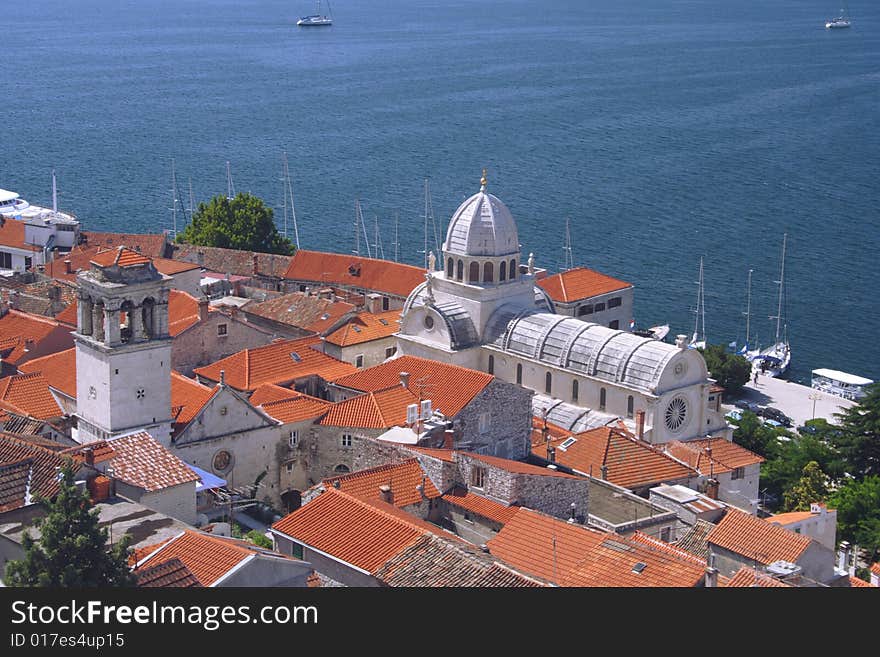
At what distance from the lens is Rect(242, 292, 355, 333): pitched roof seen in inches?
2354

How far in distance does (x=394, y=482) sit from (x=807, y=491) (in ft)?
60.5

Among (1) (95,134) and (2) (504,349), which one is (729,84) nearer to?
(1) (95,134)

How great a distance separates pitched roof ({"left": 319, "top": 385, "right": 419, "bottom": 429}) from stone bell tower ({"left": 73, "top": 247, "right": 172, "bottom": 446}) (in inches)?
208

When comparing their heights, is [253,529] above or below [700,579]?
below

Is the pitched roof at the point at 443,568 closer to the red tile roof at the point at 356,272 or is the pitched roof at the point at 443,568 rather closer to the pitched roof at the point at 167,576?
the pitched roof at the point at 167,576

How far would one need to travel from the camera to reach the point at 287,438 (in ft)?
147

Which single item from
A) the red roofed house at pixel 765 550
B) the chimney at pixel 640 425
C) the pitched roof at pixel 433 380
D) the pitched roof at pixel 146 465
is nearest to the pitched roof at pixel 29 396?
the pitched roof at pixel 146 465

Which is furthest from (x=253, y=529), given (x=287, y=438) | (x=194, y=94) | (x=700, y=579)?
(x=194, y=94)

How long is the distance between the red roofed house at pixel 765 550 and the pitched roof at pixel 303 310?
2520cm

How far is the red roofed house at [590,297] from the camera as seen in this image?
6738 centimetres

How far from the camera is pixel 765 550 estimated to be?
35.9 metres

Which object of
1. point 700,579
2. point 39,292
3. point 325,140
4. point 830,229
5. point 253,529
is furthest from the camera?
point 325,140

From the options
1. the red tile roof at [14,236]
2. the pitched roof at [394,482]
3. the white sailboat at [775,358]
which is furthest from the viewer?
the red tile roof at [14,236]

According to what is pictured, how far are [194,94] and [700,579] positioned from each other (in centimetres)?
14184
